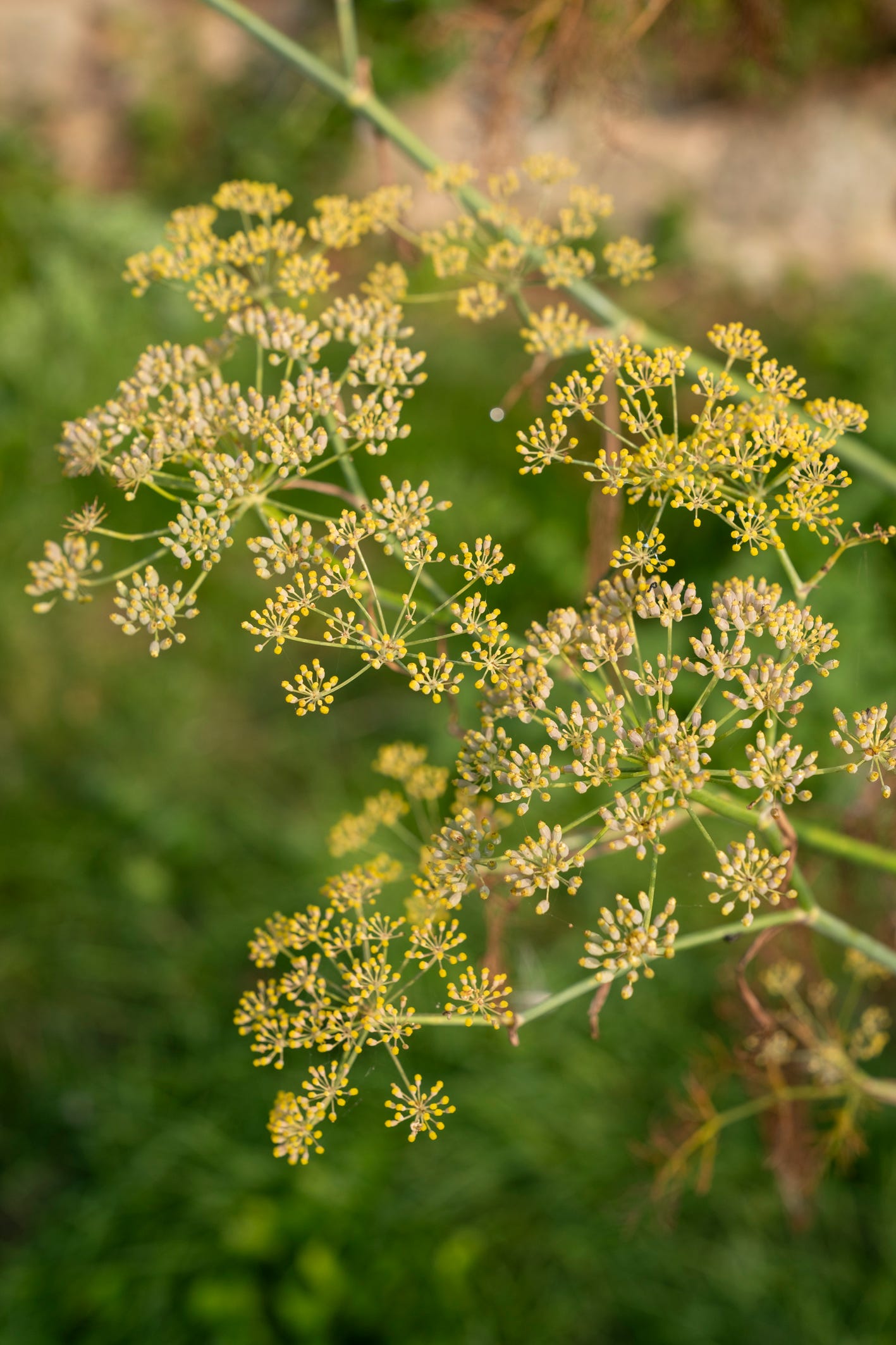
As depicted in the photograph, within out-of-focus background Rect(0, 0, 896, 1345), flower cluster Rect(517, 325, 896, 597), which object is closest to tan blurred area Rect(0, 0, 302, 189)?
out-of-focus background Rect(0, 0, 896, 1345)

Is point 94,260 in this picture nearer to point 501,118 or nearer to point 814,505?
point 501,118

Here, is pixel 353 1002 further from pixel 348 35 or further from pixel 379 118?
pixel 348 35

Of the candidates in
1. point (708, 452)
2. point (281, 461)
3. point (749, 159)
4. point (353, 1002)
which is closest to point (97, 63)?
point (749, 159)

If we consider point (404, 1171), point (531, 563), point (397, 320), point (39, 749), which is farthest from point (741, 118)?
point (404, 1171)

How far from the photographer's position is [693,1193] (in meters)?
4.19

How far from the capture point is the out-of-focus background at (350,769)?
4020 millimetres

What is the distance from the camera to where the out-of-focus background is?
4.02m

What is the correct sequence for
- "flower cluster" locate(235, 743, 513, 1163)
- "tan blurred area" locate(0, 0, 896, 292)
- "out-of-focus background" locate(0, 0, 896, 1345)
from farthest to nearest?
"tan blurred area" locate(0, 0, 896, 292) → "out-of-focus background" locate(0, 0, 896, 1345) → "flower cluster" locate(235, 743, 513, 1163)

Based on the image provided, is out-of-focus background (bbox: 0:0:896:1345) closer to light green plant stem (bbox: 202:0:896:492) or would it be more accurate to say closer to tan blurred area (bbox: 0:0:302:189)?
tan blurred area (bbox: 0:0:302:189)

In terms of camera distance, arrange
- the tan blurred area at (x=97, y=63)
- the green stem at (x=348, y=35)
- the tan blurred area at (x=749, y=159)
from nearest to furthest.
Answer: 1. the green stem at (x=348, y=35)
2. the tan blurred area at (x=749, y=159)
3. the tan blurred area at (x=97, y=63)

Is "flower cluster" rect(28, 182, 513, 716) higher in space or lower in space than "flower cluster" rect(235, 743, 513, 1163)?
higher

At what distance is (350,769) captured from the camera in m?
5.39

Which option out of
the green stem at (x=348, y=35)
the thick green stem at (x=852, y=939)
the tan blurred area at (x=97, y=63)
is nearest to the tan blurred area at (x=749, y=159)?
the tan blurred area at (x=97, y=63)

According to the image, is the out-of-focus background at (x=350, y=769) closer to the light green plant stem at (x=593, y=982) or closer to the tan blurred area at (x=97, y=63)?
the tan blurred area at (x=97, y=63)
